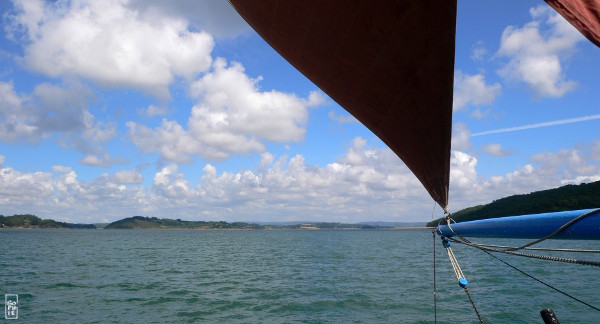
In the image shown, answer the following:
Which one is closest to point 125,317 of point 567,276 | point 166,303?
point 166,303

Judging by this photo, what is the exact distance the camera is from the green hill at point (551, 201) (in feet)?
284

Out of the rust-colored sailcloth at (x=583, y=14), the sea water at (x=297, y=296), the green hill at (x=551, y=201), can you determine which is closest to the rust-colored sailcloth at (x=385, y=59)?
the rust-colored sailcloth at (x=583, y=14)

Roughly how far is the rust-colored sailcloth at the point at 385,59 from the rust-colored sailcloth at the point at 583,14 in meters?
1.39

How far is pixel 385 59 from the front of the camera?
4.44 metres

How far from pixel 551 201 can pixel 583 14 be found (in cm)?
10646

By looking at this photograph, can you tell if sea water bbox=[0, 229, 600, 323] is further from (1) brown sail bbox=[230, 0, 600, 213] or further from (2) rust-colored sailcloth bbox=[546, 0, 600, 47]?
(2) rust-colored sailcloth bbox=[546, 0, 600, 47]

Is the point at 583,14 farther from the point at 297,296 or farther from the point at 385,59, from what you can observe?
the point at 297,296

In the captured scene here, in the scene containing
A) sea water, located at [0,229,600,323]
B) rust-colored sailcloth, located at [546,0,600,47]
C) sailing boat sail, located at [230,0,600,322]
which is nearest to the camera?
rust-colored sailcloth, located at [546,0,600,47]

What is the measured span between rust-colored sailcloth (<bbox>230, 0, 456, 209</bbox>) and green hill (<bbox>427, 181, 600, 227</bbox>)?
3231 inches

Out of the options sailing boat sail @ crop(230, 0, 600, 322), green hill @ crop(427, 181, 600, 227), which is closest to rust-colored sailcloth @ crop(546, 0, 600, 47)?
sailing boat sail @ crop(230, 0, 600, 322)

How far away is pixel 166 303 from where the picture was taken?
21.2 m

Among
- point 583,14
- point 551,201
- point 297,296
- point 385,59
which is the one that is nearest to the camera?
point 583,14

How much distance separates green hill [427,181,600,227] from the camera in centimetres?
8662

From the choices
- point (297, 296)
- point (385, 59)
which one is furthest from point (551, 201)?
point (385, 59)
